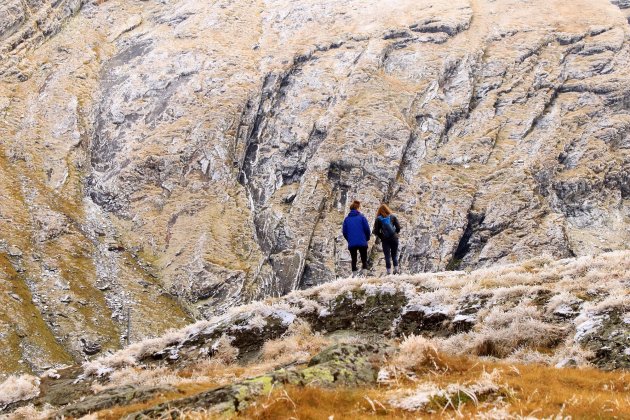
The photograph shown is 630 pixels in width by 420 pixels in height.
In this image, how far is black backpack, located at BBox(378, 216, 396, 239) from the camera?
23.5m

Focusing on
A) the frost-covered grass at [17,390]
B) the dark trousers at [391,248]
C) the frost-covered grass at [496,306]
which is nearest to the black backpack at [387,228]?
the dark trousers at [391,248]

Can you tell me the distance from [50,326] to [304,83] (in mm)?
89646

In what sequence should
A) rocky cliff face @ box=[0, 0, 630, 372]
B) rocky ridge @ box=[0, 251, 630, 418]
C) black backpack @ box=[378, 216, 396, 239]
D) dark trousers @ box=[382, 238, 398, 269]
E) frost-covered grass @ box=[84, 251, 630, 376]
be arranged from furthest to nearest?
rocky cliff face @ box=[0, 0, 630, 372] → dark trousers @ box=[382, 238, 398, 269] → black backpack @ box=[378, 216, 396, 239] → frost-covered grass @ box=[84, 251, 630, 376] → rocky ridge @ box=[0, 251, 630, 418]

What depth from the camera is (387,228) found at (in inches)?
927

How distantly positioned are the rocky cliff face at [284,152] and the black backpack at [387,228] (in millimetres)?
90068

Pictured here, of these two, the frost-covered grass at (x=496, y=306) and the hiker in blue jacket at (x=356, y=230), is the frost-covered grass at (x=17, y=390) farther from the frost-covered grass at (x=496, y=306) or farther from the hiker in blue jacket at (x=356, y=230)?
the hiker in blue jacket at (x=356, y=230)

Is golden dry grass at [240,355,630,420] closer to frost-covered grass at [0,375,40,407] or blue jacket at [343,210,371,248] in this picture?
frost-covered grass at [0,375,40,407]

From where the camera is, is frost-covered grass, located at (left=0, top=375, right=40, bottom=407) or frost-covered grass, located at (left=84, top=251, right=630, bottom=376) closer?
frost-covered grass, located at (left=84, top=251, right=630, bottom=376)

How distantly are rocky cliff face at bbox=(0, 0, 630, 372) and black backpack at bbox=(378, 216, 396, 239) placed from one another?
90.1 metres

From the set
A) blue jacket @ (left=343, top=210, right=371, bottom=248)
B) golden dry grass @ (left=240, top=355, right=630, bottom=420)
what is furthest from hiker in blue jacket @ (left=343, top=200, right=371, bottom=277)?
golden dry grass @ (left=240, top=355, right=630, bottom=420)

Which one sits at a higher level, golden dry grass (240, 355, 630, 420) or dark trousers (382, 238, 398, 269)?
golden dry grass (240, 355, 630, 420)

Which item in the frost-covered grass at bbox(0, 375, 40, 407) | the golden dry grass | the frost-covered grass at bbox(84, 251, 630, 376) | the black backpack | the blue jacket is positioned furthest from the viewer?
the blue jacket

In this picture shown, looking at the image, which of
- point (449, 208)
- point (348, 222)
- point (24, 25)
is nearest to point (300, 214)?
point (449, 208)

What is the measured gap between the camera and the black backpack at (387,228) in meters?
23.5
